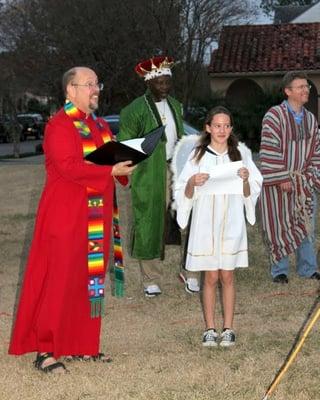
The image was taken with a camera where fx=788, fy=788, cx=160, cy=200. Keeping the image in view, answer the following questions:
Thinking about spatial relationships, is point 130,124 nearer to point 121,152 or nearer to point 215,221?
point 215,221

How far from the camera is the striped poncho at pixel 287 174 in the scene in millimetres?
7383

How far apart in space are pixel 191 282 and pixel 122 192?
26.0 ft

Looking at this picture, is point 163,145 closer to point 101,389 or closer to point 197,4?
point 101,389

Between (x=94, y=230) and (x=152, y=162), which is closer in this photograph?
(x=94, y=230)

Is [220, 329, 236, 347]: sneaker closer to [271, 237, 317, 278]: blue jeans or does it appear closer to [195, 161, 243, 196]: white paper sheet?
[195, 161, 243, 196]: white paper sheet

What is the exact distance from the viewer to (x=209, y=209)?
18.1 ft

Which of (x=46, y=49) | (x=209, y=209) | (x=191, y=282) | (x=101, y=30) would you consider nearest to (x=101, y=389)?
(x=209, y=209)

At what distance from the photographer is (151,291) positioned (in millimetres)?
7195

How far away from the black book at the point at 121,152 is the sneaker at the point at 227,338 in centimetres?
152

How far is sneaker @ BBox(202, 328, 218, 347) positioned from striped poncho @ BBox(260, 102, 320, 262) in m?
2.09

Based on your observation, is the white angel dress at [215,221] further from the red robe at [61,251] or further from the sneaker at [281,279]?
the sneaker at [281,279]

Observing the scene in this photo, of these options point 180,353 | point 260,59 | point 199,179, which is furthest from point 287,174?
point 260,59

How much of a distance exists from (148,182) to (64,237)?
2.32 m

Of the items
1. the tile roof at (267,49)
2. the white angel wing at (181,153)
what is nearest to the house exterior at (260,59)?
the tile roof at (267,49)
